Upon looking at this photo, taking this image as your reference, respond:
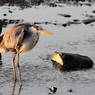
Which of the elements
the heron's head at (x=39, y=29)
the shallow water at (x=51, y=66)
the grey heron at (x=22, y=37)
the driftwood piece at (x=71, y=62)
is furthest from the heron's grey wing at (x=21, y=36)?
the driftwood piece at (x=71, y=62)

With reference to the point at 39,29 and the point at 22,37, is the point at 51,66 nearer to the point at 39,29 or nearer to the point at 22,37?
the point at 22,37

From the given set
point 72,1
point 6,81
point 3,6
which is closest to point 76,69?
point 6,81

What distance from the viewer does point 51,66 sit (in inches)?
476

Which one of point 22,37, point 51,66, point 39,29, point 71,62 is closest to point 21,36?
point 22,37

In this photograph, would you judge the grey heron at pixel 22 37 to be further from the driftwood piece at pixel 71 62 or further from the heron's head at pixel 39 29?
the driftwood piece at pixel 71 62

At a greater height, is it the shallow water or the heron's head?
the heron's head

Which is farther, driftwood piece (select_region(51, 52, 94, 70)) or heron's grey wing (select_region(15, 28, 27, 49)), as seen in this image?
driftwood piece (select_region(51, 52, 94, 70))

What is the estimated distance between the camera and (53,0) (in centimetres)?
3347

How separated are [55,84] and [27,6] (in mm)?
19271

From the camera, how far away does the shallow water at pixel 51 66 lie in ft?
32.0

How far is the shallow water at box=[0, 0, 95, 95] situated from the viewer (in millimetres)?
9741

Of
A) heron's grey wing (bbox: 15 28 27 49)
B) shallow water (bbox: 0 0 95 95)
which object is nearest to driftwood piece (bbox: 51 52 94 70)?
shallow water (bbox: 0 0 95 95)

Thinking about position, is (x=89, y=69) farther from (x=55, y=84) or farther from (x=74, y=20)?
(x=74, y=20)

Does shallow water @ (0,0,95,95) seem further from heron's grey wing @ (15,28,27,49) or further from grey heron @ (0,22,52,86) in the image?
heron's grey wing @ (15,28,27,49)
